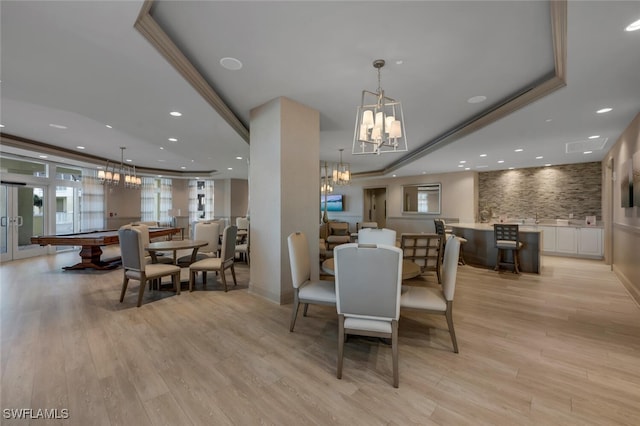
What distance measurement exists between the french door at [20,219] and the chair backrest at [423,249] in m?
8.75

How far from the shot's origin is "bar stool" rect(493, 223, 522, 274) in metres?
5.12

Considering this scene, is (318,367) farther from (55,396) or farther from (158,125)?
(158,125)

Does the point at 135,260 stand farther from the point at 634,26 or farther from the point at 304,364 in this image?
the point at 634,26

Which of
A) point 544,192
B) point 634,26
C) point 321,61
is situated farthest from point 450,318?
point 544,192

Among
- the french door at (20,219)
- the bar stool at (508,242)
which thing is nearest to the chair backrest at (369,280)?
the bar stool at (508,242)

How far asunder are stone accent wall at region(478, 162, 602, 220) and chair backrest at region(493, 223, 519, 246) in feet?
11.1

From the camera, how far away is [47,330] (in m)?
2.71

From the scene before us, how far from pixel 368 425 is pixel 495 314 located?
2.44 metres

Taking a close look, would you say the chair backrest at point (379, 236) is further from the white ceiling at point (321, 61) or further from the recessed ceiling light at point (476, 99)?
the recessed ceiling light at point (476, 99)

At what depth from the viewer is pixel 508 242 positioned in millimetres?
5203

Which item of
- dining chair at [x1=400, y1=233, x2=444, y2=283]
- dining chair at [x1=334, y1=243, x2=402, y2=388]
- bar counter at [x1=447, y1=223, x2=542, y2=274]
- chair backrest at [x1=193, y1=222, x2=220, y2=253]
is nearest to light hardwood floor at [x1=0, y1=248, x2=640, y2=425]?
dining chair at [x1=334, y1=243, x2=402, y2=388]

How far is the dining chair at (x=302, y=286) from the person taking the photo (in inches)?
99.3

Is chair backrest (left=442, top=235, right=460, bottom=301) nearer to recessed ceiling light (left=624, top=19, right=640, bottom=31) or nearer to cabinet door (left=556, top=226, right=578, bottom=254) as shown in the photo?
recessed ceiling light (left=624, top=19, right=640, bottom=31)

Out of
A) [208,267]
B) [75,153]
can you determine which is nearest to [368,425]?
[208,267]
